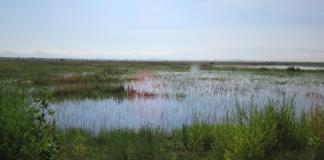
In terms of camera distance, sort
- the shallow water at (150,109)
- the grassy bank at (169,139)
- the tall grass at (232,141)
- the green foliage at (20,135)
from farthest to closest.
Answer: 1. the shallow water at (150,109)
2. the tall grass at (232,141)
3. the grassy bank at (169,139)
4. the green foliage at (20,135)

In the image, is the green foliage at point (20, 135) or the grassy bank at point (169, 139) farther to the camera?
the grassy bank at point (169, 139)

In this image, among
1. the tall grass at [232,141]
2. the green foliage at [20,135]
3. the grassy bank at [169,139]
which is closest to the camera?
the green foliage at [20,135]

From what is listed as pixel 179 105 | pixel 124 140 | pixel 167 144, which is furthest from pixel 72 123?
pixel 179 105

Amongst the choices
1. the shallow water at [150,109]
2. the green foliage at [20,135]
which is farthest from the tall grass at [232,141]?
the green foliage at [20,135]

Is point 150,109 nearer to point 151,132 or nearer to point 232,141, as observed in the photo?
point 151,132

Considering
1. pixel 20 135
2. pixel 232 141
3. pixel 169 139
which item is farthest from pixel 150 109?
pixel 20 135

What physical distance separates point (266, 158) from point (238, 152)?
2.23 feet

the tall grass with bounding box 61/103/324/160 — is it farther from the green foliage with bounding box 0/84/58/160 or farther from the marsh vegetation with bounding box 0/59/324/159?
the green foliage with bounding box 0/84/58/160

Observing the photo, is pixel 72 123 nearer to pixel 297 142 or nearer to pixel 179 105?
pixel 179 105

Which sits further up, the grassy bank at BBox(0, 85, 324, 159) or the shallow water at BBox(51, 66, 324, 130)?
the grassy bank at BBox(0, 85, 324, 159)

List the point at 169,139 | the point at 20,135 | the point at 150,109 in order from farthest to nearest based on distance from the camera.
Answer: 1. the point at 150,109
2. the point at 169,139
3. the point at 20,135

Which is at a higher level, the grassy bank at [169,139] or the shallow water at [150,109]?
the grassy bank at [169,139]

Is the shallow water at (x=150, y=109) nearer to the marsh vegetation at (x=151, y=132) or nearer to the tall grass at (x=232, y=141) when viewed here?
the marsh vegetation at (x=151, y=132)

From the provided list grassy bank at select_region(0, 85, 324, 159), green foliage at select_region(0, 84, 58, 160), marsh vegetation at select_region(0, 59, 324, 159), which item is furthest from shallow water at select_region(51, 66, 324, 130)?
green foliage at select_region(0, 84, 58, 160)
